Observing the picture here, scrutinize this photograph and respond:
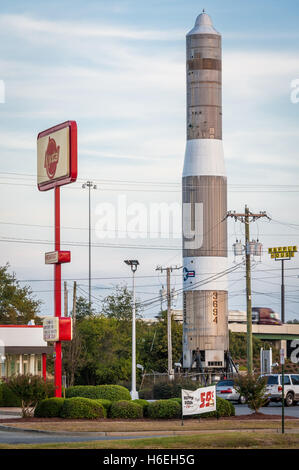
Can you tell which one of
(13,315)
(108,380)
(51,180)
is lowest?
(108,380)

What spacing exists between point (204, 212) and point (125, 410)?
31.1 metres

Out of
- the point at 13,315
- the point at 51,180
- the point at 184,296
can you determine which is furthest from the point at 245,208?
the point at 13,315

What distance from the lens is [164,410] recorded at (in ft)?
120

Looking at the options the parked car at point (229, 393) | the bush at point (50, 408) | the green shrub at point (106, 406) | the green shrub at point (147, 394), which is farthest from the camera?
the green shrub at point (147, 394)

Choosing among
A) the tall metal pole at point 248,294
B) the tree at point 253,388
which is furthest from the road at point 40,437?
the tall metal pole at point 248,294

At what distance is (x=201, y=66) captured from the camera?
6675 centimetres

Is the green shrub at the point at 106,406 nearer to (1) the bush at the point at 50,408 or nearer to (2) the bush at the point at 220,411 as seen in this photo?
(1) the bush at the point at 50,408

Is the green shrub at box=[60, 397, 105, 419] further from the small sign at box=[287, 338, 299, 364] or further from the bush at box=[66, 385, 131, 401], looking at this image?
the small sign at box=[287, 338, 299, 364]

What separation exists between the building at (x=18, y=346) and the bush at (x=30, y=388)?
61.5 ft

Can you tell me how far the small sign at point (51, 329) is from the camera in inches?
1514

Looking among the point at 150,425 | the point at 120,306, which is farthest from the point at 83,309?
the point at 150,425
